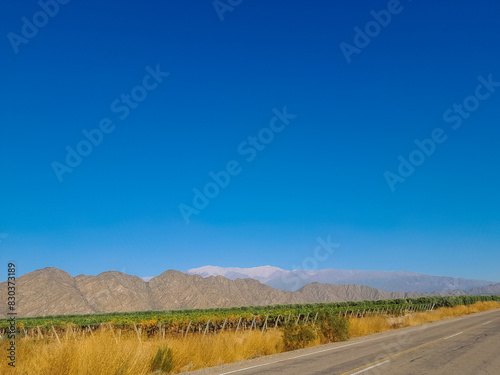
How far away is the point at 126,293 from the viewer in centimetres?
12162

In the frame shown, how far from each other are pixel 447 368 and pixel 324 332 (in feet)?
31.7

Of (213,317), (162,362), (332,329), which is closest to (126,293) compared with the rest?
(213,317)

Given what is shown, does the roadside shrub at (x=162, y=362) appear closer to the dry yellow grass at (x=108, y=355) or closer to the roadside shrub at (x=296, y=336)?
the dry yellow grass at (x=108, y=355)

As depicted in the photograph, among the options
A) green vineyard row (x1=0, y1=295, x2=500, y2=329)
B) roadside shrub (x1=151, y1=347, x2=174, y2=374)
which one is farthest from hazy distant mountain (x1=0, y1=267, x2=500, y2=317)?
roadside shrub (x1=151, y1=347, x2=174, y2=374)

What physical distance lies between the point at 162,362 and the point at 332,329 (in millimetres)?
10743

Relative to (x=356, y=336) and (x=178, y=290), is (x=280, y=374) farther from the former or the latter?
(x=178, y=290)


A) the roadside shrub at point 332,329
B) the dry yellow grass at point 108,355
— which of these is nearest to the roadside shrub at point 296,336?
the roadside shrub at point 332,329

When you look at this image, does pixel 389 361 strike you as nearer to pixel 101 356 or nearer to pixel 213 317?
pixel 101 356

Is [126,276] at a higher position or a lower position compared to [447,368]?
higher

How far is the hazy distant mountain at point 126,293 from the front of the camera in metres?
106

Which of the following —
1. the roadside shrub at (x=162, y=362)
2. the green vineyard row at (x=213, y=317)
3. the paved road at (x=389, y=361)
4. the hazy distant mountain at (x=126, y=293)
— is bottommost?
the paved road at (x=389, y=361)

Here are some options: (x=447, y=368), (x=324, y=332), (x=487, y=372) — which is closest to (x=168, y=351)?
(x=447, y=368)

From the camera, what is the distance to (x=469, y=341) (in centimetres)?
1608

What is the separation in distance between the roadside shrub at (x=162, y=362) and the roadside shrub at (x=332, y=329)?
955cm
